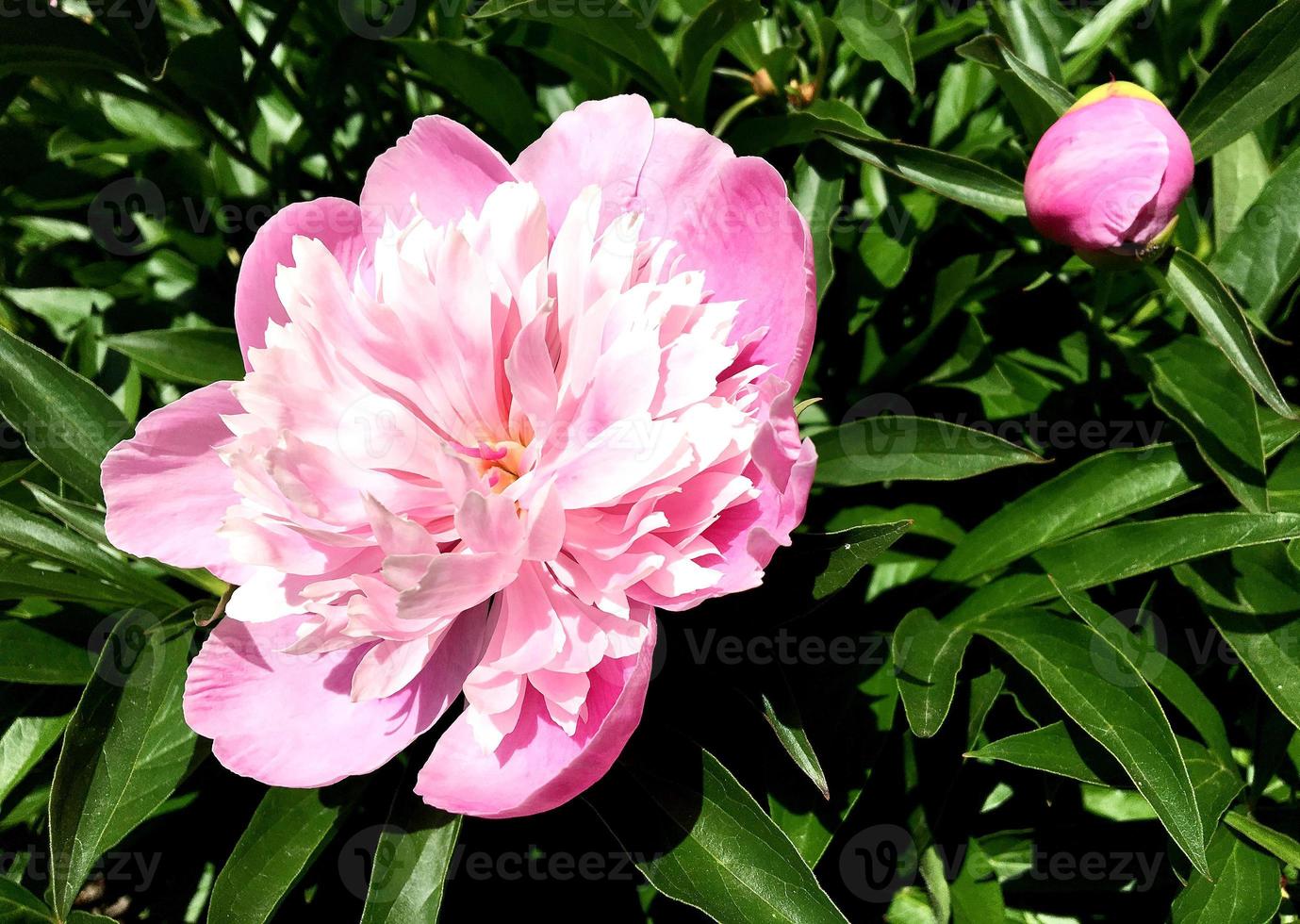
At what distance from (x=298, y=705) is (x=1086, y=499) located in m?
0.86

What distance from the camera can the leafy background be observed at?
97 centimetres

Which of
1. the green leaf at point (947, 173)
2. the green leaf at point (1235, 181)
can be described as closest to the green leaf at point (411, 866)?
the green leaf at point (947, 173)

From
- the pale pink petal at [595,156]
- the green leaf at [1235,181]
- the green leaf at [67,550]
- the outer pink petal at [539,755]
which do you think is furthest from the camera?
the green leaf at [1235,181]

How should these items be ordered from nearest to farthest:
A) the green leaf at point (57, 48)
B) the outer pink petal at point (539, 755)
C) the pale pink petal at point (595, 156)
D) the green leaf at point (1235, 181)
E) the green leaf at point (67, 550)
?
the outer pink petal at point (539, 755) < the pale pink petal at point (595, 156) < the green leaf at point (67, 550) < the green leaf at point (57, 48) < the green leaf at point (1235, 181)

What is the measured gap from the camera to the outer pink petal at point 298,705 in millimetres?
861

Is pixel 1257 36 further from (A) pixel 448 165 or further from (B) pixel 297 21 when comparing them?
(B) pixel 297 21

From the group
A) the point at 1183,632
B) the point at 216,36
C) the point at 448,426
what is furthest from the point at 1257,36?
the point at 216,36

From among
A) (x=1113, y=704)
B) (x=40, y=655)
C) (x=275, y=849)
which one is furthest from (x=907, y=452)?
(x=40, y=655)

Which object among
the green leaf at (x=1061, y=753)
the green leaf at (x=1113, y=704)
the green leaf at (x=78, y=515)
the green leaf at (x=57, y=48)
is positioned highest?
the green leaf at (x=57, y=48)

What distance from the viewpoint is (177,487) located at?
0.94 m

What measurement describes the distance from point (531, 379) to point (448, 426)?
131 millimetres

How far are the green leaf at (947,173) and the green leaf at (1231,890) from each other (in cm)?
72

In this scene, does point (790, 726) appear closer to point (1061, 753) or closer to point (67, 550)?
point (1061, 753)

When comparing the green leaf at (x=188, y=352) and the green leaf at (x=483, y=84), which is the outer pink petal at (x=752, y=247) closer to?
the green leaf at (x=483, y=84)
